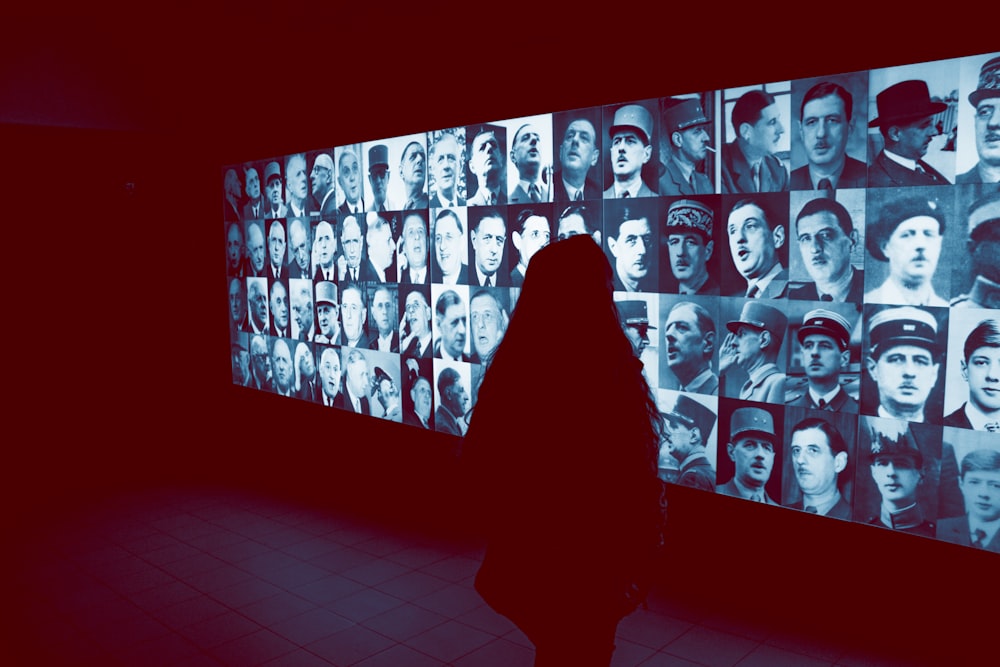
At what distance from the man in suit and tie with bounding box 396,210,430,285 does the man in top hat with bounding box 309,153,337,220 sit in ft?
2.28

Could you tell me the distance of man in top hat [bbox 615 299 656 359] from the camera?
9.68ft

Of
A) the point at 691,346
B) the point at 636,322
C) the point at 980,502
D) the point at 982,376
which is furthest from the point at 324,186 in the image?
the point at 980,502

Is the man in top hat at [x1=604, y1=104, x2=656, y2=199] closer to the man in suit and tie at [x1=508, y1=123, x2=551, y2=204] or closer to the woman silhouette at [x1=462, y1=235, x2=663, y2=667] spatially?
the man in suit and tie at [x1=508, y1=123, x2=551, y2=204]

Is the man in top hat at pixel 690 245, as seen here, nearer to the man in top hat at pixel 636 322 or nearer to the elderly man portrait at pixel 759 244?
the elderly man portrait at pixel 759 244

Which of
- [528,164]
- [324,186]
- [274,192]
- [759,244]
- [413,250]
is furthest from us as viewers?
[274,192]

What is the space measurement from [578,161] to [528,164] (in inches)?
11.5

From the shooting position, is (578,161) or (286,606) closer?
(286,606)

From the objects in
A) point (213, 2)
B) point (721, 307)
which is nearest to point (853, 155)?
point (721, 307)

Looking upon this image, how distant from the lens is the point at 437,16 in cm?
297

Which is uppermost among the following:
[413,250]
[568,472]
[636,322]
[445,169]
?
[445,169]

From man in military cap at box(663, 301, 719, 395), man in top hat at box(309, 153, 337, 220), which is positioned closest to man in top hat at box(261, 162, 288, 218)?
man in top hat at box(309, 153, 337, 220)

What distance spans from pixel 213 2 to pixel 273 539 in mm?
2575

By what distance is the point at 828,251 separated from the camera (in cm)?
245

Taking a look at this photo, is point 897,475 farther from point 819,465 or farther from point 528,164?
point 528,164
